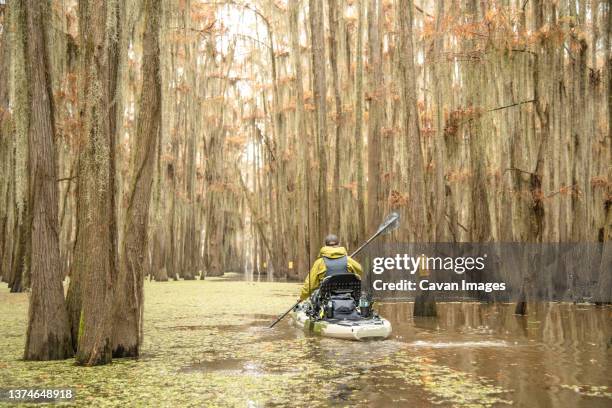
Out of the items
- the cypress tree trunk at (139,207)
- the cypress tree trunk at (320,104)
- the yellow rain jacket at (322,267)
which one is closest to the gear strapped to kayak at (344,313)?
the yellow rain jacket at (322,267)

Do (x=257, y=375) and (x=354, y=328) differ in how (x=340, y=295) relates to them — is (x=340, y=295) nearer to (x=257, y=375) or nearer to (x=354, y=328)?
(x=354, y=328)

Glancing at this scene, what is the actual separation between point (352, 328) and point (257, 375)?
9.07ft

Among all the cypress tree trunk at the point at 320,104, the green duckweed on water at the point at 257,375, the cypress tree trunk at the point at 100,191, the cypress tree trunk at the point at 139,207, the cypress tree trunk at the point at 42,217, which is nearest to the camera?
the green duckweed on water at the point at 257,375

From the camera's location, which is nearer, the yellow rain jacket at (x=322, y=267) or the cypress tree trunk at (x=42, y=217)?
the cypress tree trunk at (x=42, y=217)

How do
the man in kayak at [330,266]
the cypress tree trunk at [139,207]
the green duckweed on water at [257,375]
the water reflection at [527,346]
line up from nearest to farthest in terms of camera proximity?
1. the green duckweed on water at [257,375]
2. the water reflection at [527,346]
3. the cypress tree trunk at [139,207]
4. the man in kayak at [330,266]

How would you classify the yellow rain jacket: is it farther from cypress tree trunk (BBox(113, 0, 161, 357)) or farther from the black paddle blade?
cypress tree trunk (BBox(113, 0, 161, 357))

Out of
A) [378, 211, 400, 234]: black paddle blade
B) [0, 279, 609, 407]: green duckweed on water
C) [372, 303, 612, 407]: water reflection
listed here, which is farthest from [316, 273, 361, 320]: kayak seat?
[378, 211, 400, 234]: black paddle blade

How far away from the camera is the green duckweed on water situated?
5184mm

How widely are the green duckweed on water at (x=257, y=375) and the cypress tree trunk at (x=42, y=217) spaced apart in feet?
1.05

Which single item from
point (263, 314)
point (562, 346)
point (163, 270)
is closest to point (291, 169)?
point (163, 270)

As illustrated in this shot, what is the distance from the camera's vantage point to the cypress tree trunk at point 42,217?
6.77 m

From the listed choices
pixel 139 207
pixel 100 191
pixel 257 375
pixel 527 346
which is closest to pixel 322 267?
pixel 527 346

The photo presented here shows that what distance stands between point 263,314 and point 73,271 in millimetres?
5902

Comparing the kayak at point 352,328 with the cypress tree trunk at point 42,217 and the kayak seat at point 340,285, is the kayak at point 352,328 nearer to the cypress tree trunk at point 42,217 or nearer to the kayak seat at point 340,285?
the kayak seat at point 340,285
